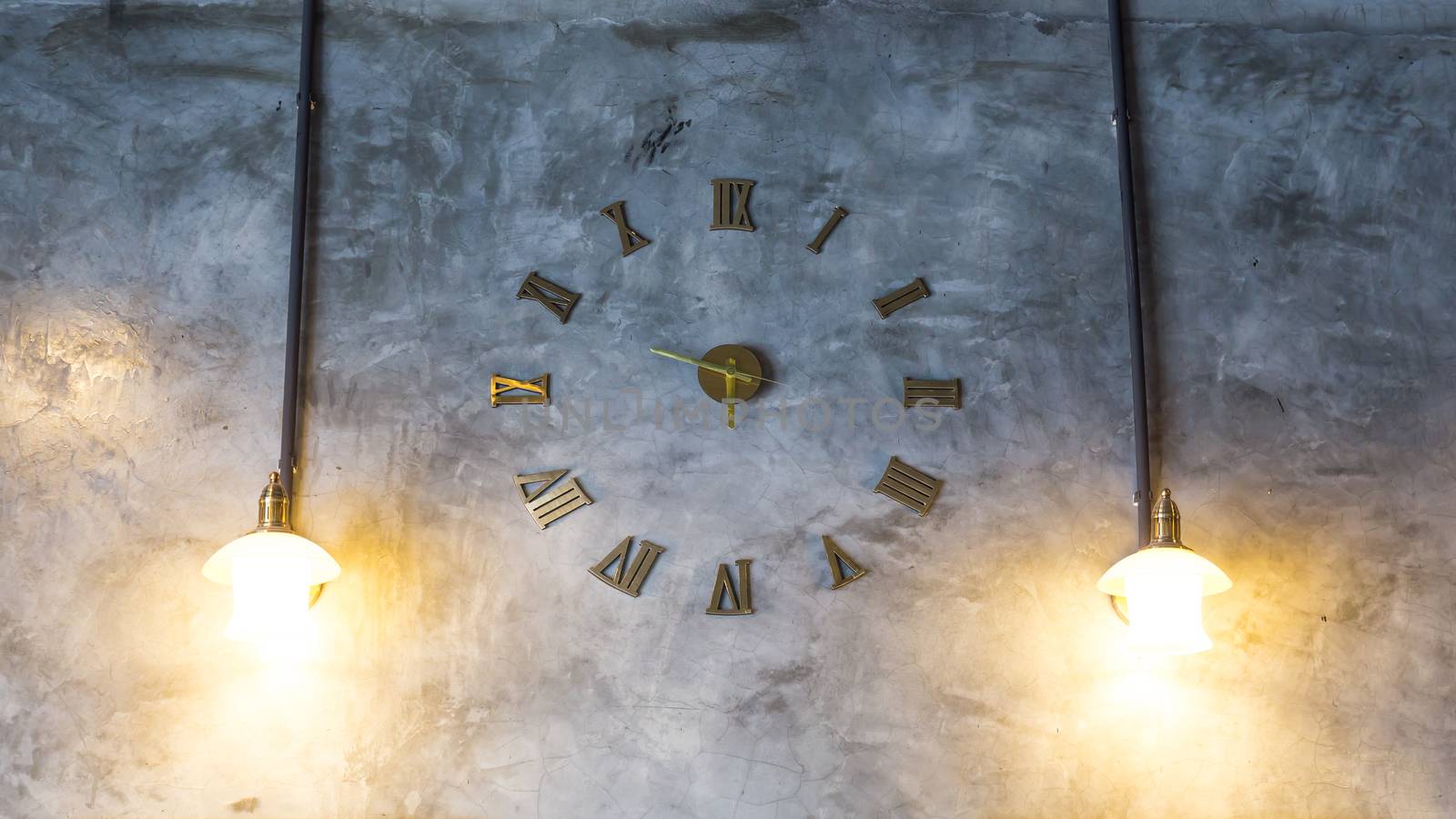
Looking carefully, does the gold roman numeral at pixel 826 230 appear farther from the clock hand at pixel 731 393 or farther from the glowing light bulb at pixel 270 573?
the glowing light bulb at pixel 270 573

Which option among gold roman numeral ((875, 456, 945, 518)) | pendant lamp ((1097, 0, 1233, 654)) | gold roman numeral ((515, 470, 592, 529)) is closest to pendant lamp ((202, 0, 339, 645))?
gold roman numeral ((515, 470, 592, 529))

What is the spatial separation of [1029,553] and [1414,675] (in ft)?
2.94

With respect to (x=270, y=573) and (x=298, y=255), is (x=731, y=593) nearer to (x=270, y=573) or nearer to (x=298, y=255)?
(x=270, y=573)

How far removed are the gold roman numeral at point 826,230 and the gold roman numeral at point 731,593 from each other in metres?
0.77

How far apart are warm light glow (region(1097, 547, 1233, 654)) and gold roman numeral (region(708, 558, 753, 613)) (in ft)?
2.64

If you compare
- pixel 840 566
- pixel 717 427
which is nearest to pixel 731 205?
pixel 717 427

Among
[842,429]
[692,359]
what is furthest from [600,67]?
[842,429]

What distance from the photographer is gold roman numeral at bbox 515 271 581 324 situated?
8.84 feet

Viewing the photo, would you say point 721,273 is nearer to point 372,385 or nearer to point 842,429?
point 842,429

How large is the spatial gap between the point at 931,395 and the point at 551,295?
3.02 feet

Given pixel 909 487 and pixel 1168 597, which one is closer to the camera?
pixel 1168 597

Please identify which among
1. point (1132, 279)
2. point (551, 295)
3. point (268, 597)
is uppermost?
point (1132, 279)

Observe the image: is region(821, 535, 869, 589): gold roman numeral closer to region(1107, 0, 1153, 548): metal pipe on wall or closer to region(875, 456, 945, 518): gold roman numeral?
region(875, 456, 945, 518): gold roman numeral

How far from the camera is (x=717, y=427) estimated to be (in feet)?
8.71
